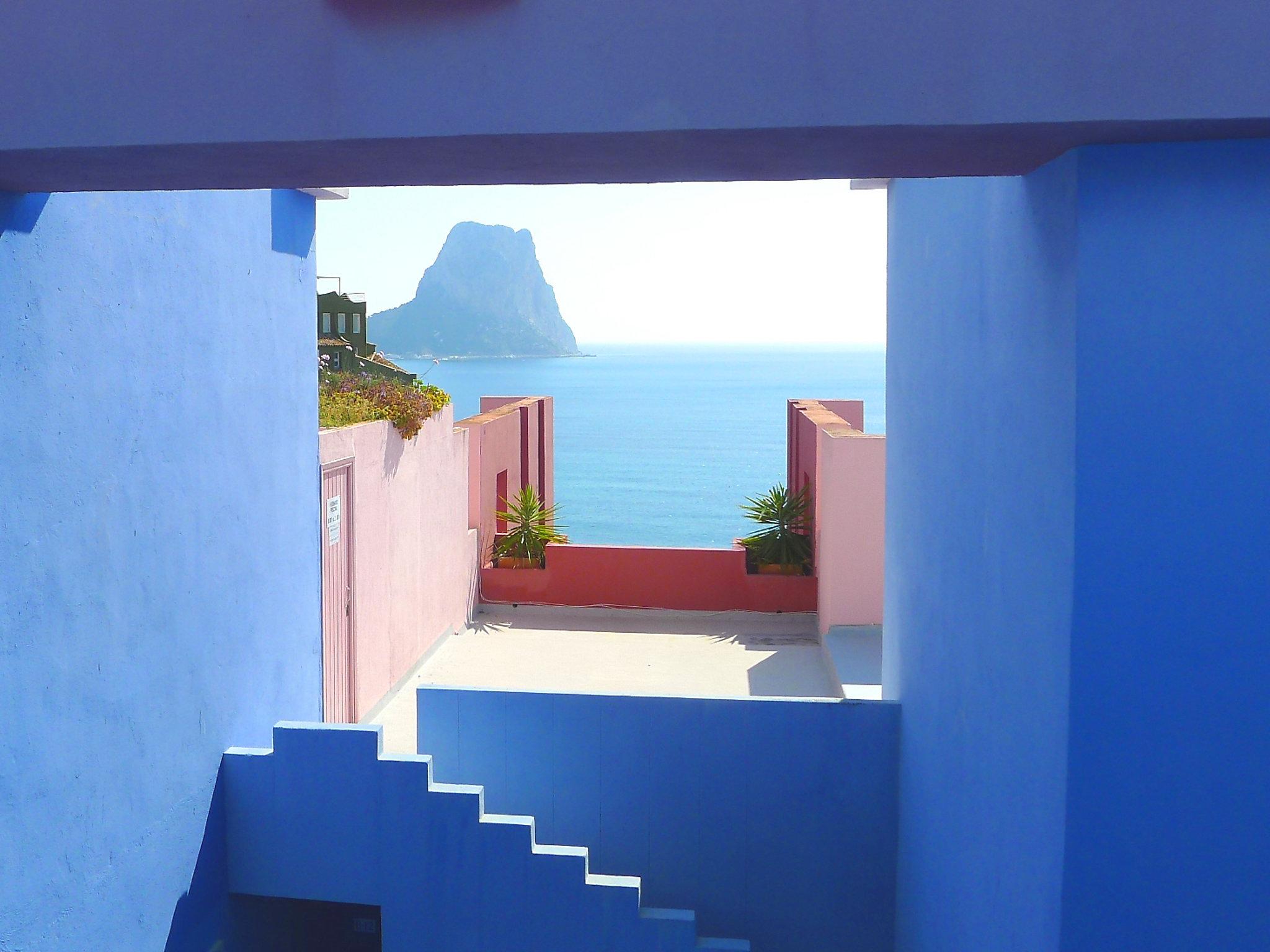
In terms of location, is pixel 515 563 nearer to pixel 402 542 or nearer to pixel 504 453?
pixel 504 453

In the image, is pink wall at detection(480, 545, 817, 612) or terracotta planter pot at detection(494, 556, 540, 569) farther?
terracotta planter pot at detection(494, 556, 540, 569)

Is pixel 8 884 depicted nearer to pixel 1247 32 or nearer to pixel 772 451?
pixel 1247 32

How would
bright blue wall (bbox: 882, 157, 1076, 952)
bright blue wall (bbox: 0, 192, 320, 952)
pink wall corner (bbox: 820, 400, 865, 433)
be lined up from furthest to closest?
pink wall corner (bbox: 820, 400, 865, 433) → bright blue wall (bbox: 0, 192, 320, 952) → bright blue wall (bbox: 882, 157, 1076, 952)

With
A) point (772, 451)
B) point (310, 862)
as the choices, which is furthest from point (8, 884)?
Result: point (772, 451)

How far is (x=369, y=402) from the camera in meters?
9.12

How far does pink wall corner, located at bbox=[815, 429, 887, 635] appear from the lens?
10203mm

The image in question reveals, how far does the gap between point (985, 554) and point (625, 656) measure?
5.96 meters

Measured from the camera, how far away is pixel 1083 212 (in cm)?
288

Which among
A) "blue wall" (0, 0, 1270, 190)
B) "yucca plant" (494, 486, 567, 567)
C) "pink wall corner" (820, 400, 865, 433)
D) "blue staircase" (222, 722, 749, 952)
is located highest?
"blue wall" (0, 0, 1270, 190)

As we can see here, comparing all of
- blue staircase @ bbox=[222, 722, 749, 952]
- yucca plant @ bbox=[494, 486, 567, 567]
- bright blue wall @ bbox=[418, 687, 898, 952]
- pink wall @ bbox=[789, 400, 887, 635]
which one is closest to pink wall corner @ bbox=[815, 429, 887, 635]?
pink wall @ bbox=[789, 400, 887, 635]

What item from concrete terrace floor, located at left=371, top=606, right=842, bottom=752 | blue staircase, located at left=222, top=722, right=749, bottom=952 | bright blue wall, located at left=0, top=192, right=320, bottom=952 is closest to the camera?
bright blue wall, located at left=0, top=192, right=320, bottom=952

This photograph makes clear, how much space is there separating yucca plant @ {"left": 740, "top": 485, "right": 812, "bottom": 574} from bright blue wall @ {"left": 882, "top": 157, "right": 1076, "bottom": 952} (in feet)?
19.5

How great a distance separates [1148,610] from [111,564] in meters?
3.81

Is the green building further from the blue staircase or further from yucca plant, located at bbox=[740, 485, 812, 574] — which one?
the blue staircase
